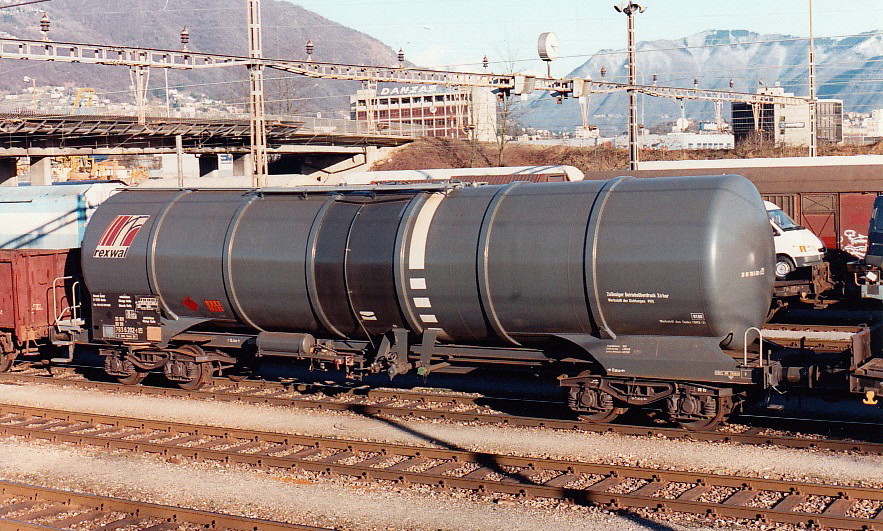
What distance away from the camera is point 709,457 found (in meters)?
13.6

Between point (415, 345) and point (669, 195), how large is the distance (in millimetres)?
5201

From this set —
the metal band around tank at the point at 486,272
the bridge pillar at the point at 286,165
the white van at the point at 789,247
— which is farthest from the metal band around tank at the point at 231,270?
the bridge pillar at the point at 286,165

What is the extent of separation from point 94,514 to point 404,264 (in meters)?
6.33

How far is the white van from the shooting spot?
1008 inches

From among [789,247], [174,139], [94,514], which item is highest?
[174,139]

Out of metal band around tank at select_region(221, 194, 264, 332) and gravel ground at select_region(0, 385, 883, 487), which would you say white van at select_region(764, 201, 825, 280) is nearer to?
gravel ground at select_region(0, 385, 883, 487)

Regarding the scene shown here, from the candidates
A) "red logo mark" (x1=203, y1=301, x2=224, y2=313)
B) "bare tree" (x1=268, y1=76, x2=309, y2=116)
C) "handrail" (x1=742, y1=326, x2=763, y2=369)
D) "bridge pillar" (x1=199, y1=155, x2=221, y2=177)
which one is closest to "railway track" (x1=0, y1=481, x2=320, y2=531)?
"red logo mark" (x1=203, y1=301, x2=224, y2=313)

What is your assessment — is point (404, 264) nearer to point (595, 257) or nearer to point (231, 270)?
point (595, 257)

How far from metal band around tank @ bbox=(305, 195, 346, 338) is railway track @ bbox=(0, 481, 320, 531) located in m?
5.51

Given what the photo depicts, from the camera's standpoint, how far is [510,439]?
1512cm

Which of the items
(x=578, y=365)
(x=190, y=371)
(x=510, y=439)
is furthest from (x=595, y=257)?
(x=190, y=371)

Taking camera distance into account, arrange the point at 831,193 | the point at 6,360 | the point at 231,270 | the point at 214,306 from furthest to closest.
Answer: the point at 831,193
the point at 6,360
the point at 214,306
the point at 231,270

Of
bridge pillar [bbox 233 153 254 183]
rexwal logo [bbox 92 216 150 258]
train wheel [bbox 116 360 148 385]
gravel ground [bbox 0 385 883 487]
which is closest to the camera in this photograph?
gravel ground [bbox 0 385 883 487]

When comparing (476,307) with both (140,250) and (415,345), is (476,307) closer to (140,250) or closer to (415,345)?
(415,345)
